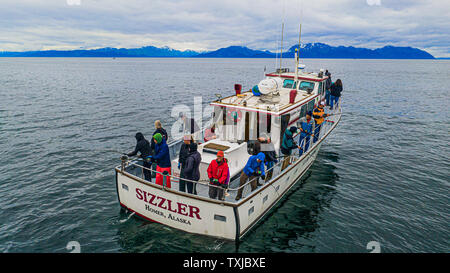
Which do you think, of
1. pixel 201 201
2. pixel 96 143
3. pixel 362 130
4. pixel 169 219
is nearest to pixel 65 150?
pixel 96 143

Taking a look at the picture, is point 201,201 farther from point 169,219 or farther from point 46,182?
point 46,182

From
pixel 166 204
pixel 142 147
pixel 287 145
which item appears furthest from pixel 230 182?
pixel 142 147

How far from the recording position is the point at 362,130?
21.8 meters

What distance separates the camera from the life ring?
11164 mm

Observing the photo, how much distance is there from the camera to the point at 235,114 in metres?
11.2

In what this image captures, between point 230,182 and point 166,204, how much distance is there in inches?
89.7

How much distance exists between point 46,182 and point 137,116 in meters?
14.1

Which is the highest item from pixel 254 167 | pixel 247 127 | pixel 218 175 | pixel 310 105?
pixel 310 105

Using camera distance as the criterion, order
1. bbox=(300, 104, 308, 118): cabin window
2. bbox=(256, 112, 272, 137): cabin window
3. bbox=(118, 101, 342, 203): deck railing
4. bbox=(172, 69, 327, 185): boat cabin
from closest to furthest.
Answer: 1. bbox=(118, 101, 342, 203): deck railing
2. bbox=(172, 69, 327, 185): boat cabin
3. bbox=(256, 112, 272, 137): cabin window
4. bbox=(300, 104, 308, 118): cabin window

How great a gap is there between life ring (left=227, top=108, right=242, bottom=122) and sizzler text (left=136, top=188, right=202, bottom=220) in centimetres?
492

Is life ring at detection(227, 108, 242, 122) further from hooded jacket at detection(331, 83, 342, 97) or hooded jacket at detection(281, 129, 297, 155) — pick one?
hooded jacket at detection(331, 83, 342, 97)

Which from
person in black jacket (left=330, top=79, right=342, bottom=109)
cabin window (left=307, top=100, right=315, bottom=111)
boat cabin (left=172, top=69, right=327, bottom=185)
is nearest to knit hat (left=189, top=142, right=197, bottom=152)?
boat cabin (left=172, top=69, right=327, bottom=185)

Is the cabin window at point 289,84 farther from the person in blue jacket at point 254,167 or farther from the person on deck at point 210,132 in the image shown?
the person in blue jacket at point 254,167

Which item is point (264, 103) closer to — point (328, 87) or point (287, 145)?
point (287, 145)
